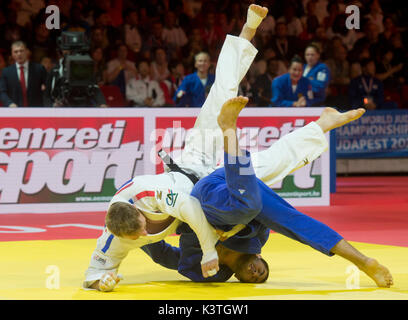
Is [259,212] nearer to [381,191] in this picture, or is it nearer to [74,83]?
[74,83]

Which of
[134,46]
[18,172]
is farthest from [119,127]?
[134,46]

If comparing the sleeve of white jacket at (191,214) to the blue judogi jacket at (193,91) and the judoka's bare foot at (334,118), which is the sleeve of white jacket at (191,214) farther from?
the blue judogi jacket at (193,91)

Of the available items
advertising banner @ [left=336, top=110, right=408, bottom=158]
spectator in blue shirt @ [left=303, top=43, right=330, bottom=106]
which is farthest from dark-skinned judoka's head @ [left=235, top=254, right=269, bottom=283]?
advertising banner @ [left=336, top=110, right=408, bottom=158]

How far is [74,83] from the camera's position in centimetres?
926

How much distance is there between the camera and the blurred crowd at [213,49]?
1060cm

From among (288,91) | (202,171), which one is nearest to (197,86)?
(288,91)

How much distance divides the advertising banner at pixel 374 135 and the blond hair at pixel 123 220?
935 centimetres

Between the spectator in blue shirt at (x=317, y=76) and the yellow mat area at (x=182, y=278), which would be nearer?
the yellow mat area at (x=182, y=278)

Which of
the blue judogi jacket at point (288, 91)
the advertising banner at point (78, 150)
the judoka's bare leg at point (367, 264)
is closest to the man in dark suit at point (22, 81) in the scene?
the advertising banner at point (78, 150)

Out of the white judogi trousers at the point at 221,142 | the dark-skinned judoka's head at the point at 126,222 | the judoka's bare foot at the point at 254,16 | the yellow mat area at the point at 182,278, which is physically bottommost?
the yellow mat area at the point at 182,278

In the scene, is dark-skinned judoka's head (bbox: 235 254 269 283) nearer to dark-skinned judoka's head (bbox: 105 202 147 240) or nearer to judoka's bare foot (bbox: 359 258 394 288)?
judoka's bare foot (bbox: 359 258 394 288)

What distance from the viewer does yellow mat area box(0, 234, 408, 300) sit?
13.8ft

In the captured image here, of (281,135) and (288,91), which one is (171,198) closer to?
(281,135)

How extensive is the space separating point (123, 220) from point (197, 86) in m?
6.21
